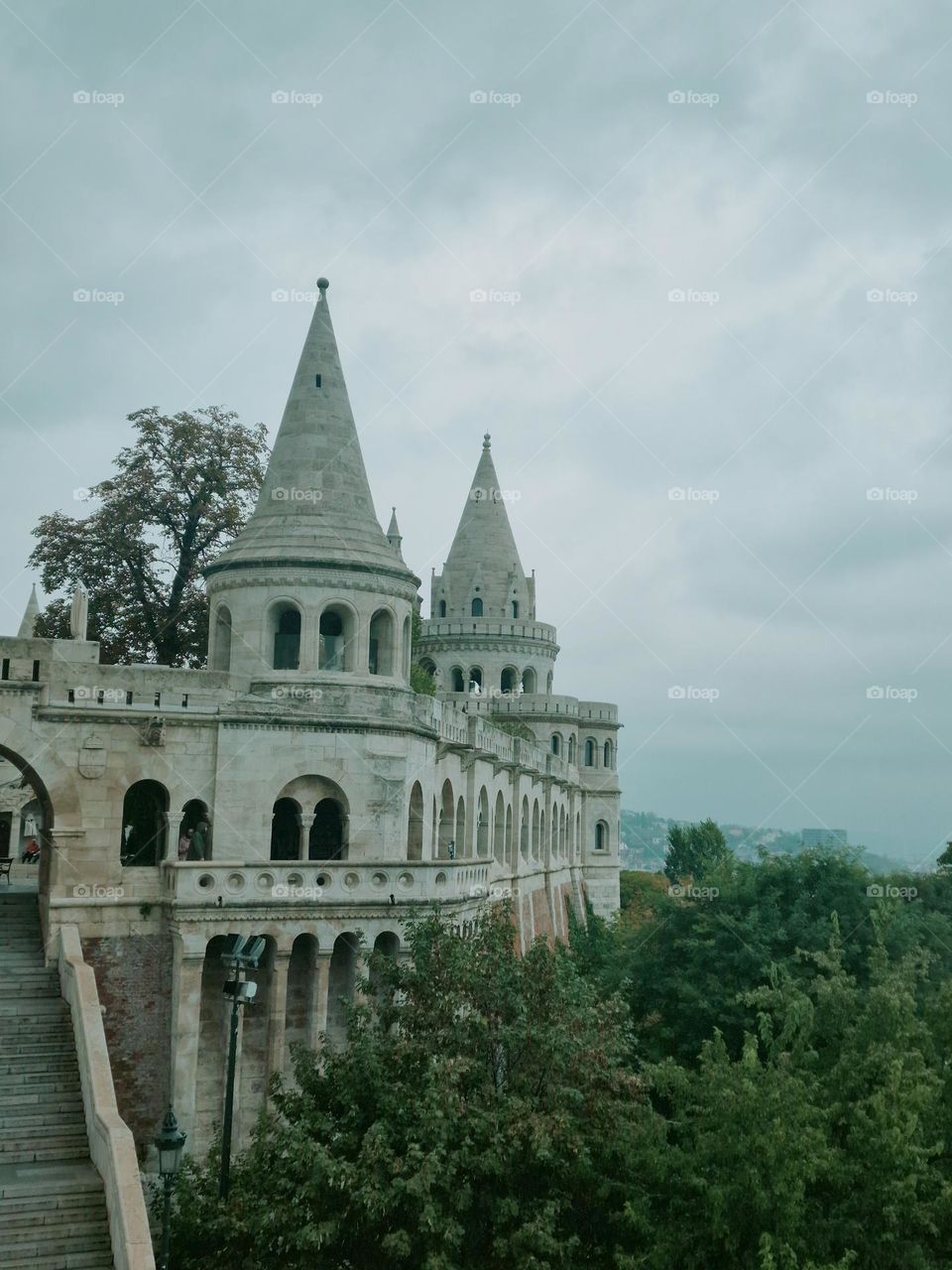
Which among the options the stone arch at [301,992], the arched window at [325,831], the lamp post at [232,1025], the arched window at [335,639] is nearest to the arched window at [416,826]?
the arched window at [325,831]

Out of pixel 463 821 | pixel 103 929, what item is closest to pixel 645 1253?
pixel 103 929

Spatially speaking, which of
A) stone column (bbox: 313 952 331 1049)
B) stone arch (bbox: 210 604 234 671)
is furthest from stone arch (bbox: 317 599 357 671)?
stone column (bbox: 313 952 331 1049)

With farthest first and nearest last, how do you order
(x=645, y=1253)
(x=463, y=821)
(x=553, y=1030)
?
(x=463, y=821) < (x=553, y=1030) < (x=645, y=1253)

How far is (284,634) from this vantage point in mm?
26125

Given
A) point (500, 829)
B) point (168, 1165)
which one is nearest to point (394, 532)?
point (500, 829)

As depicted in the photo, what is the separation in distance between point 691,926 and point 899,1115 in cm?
1335

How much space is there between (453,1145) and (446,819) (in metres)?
17.3

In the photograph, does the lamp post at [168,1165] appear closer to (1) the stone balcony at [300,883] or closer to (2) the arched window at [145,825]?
(1) the stone balcony at [300,883]

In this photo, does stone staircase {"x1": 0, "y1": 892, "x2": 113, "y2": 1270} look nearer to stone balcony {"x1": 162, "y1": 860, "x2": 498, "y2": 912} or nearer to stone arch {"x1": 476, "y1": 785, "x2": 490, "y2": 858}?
stone balcony {"x1": 162, "y1": 860, "x2": 498, "y2": 912}

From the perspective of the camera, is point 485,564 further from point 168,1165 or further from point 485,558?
point 168,1165

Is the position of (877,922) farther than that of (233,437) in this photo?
No

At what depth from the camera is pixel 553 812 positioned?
51.5 m

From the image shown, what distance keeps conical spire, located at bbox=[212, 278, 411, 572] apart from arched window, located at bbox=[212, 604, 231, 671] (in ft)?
3.98

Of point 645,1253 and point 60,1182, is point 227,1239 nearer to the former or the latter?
point 60,1182
